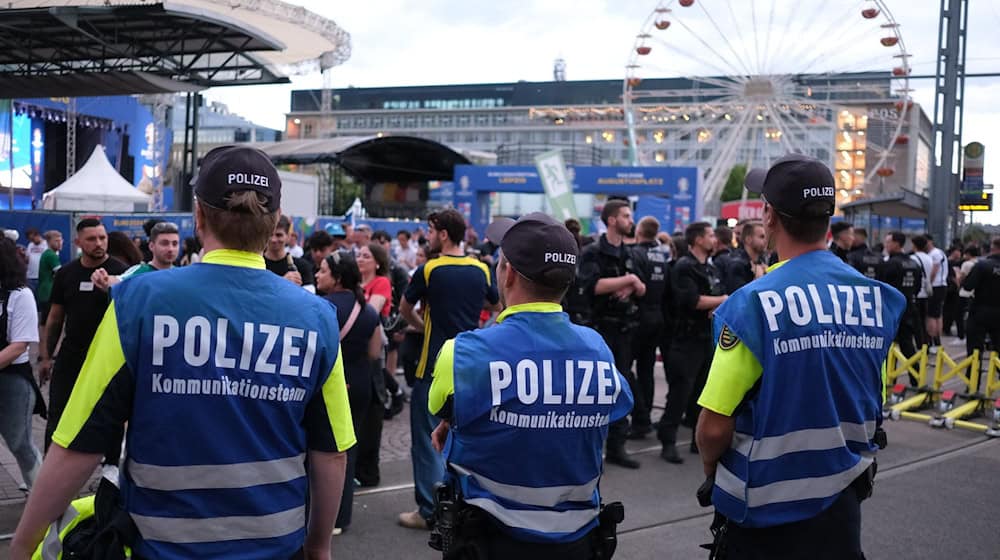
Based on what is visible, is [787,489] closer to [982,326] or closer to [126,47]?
[982,326]

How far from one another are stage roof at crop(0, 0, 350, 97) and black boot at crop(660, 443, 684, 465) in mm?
12478

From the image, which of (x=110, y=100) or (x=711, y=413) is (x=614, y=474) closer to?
(x=711, y=413)

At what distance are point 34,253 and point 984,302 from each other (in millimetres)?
14175

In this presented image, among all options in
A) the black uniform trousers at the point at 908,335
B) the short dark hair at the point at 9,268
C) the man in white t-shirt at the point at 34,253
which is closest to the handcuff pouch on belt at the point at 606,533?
the short dark hair at the point at 9,268

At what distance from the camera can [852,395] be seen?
8.89 ft

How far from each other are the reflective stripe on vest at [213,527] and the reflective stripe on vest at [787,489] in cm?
134

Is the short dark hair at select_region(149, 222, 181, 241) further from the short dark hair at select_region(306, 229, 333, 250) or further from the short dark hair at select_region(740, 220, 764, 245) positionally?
the short dark hair at select_region(740, 220, 764, 245)

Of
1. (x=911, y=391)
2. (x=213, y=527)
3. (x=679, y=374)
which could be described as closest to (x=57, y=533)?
(x=213, y=527)

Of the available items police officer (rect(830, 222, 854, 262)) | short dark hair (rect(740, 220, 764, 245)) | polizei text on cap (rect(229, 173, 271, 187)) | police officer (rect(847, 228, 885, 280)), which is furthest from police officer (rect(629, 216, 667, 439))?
polizei text on cap (rect(229, 173, 271, 187))

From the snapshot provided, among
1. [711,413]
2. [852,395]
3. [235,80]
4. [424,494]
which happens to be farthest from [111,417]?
[235,80]

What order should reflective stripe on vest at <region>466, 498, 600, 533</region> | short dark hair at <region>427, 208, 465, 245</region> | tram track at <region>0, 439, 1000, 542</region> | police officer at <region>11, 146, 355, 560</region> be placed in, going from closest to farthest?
police officer at <region>11, 146, 355, 560</region> → reflective stripe on vest at <region>466, 498, 600, 533</region> → short dark hair at <region>427, 208, 465, 245</region> → tram track at <region>0, 439, 1000, 542</region>

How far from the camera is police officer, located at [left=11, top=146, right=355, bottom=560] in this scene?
81.0 inches

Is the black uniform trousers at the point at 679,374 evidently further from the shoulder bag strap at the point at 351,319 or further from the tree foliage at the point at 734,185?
the tree foliage at the point at 734,185

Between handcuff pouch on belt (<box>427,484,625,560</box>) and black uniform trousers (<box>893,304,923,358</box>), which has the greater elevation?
handcuff pouch on belt (<box>427,484,625,560</box>)
